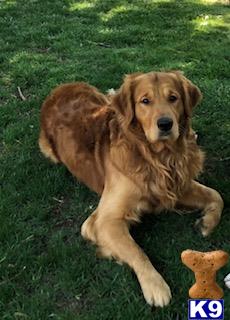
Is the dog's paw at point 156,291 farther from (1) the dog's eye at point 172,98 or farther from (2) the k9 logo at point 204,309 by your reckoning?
(1) the dog's eye at point 172,98

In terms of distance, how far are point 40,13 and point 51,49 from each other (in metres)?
2.07

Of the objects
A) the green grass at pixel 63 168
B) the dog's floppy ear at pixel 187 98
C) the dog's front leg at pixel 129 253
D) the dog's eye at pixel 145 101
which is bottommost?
the green grass at pixel 63 168

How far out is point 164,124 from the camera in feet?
14.0

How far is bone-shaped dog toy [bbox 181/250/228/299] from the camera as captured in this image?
3.23 metres

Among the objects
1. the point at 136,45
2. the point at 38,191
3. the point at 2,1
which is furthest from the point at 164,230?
the point at 2,1

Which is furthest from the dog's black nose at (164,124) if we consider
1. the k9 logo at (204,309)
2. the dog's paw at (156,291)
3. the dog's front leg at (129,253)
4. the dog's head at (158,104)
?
the k9 logo at (204,309)

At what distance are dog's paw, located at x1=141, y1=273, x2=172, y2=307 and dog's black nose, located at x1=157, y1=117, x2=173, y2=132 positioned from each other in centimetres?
106

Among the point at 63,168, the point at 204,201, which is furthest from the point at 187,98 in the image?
the point at 63,168

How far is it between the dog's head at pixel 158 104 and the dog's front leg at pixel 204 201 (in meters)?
0.54

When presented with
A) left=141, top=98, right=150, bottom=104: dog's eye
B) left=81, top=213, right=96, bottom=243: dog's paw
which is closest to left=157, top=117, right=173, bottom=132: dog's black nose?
left=141, top=98, right=150, bottom=104: dog's eye

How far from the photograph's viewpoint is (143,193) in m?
4.58

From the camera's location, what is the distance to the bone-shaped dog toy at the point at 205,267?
323 centimetres

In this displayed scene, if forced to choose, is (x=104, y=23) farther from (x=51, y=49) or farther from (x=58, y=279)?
(x=58, y=279)

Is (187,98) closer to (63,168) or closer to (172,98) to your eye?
(172,98)
